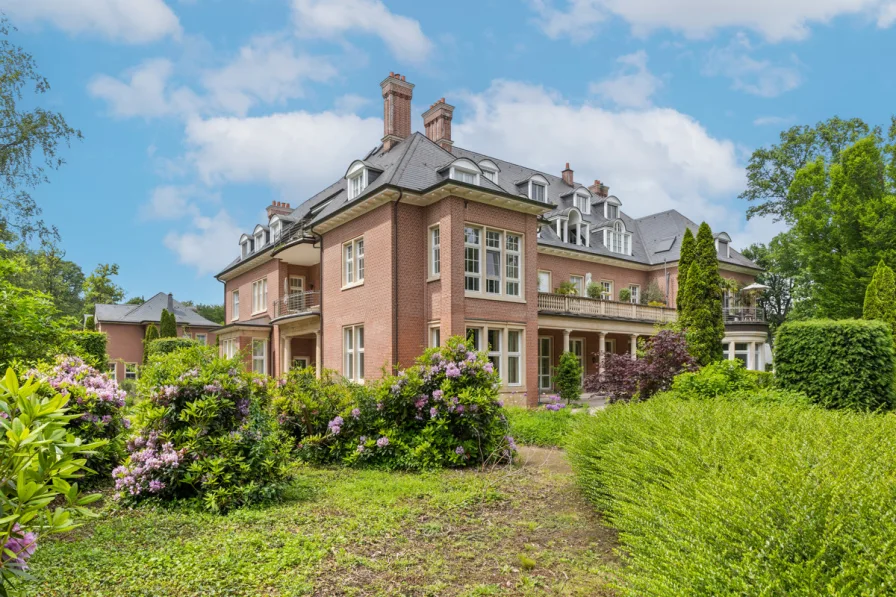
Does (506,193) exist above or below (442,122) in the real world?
below

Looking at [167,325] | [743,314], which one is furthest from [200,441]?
[167,325]

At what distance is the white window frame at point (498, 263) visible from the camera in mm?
17719

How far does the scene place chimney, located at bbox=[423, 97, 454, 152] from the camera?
84.5 ft

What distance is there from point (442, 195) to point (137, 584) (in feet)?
47.3

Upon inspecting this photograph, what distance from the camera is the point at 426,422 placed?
8.72 m

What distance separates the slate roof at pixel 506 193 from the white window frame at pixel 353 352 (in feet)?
14.0

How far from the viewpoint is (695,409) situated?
6004 mm

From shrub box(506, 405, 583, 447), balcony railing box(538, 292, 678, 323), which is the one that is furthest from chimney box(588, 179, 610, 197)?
shrub box(506, 405, 583, 447)

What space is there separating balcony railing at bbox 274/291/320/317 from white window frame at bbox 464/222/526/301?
7.65 m

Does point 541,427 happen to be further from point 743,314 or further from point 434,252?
point 743,314

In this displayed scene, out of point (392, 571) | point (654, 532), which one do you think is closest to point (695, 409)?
point (654, 532)

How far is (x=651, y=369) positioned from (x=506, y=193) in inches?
300

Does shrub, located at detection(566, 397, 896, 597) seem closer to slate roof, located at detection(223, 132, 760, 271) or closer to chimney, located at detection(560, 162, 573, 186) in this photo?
slate roof, located at detection(223, 132, 760, 271)

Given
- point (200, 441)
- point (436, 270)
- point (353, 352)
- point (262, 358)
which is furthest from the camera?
point (262, 358)
